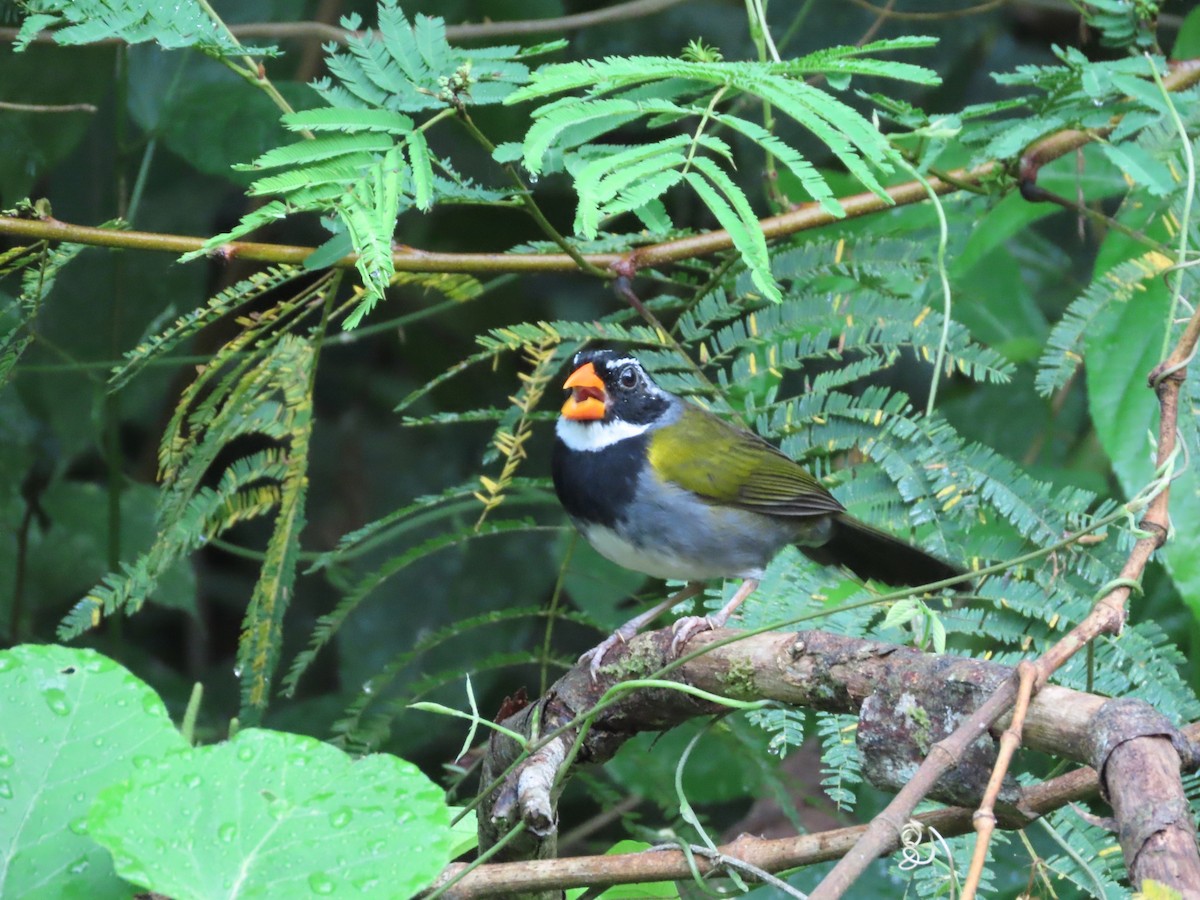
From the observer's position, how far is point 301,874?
4.73 feet

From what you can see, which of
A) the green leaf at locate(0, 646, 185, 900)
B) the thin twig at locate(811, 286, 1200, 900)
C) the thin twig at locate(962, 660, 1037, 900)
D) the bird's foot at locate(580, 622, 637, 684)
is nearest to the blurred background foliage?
the bird's foot at locate(580, 622, 637, 684)

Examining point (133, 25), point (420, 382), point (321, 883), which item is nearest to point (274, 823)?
point (321, 883)

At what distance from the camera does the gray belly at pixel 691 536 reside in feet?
10.2

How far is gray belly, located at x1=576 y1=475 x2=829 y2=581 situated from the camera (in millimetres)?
3094

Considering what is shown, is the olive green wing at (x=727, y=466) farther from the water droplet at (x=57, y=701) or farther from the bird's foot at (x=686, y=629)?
the water droplet at (x=57, y=701)

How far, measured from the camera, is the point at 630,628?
296 centimetres

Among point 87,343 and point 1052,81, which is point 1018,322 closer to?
point 1052,81

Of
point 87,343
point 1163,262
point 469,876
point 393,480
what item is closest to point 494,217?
point 393,480

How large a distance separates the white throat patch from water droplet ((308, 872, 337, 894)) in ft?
6.49

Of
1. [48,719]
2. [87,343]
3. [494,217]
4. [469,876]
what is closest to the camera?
[48,719]

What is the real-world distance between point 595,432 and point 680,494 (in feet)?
1.01

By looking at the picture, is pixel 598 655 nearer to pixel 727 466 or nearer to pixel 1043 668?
pixel 727 466

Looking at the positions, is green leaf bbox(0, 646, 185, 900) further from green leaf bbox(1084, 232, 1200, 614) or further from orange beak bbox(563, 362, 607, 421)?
green leaf bbox(1084, 232, 1200, 614)

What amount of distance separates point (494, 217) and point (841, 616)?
10.5ft
